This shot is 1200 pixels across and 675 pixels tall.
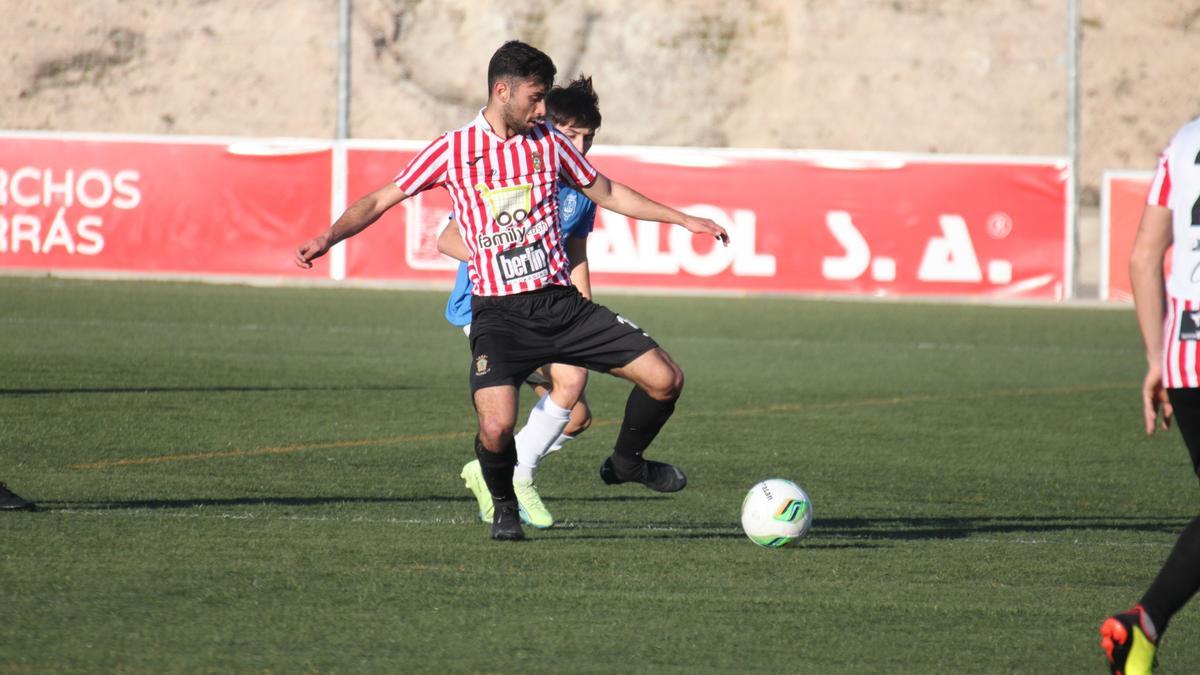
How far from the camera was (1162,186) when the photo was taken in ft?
15.3

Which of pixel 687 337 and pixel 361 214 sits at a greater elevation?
pixel 361 214

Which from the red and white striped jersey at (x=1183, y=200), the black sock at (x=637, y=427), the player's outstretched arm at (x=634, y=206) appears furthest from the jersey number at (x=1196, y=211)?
the black sock at (x=637, y=427)

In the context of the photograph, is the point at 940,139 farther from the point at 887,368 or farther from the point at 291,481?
the point at 291,481

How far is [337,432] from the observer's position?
1030 centimetres

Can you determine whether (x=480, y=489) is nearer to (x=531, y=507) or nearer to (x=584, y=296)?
(x=531, y=507)

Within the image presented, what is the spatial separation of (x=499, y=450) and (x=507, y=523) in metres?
0.27

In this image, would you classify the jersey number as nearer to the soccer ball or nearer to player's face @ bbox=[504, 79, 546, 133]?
the soccer ball

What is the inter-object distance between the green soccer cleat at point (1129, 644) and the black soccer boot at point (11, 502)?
4245 mm

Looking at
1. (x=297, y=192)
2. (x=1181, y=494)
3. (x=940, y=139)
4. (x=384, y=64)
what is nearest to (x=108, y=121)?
(x=384, y=64)

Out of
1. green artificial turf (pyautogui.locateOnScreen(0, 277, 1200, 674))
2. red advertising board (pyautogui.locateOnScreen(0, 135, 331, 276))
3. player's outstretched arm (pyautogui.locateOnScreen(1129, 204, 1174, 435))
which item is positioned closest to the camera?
player's outstretched arm (pyautogui.locateOnScreen(1129, 204, 1174, 435))

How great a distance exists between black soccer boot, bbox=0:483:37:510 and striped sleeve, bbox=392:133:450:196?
1904 millimetres

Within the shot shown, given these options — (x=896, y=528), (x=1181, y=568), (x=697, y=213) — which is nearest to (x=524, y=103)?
(x=896, y=528)

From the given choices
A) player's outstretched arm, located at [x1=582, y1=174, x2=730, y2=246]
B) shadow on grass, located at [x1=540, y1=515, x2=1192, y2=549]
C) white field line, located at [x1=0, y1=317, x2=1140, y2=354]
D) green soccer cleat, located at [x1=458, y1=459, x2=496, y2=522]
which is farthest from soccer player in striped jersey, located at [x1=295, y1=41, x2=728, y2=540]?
white field line, located at [x1=0, y1=317, x2=1140, y2=354]

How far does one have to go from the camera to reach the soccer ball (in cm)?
677
